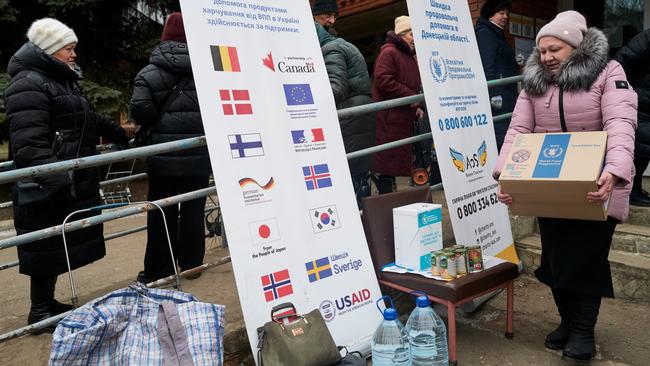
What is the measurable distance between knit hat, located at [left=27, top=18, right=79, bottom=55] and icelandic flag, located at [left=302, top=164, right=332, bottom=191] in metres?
1.48

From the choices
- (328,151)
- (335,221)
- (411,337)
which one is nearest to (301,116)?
(328,151)

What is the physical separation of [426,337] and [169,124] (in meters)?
1.95

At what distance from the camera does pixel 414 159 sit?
473 centimetres

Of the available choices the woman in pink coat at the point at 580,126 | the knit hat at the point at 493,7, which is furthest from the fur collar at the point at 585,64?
the knit hat at the point at 493,7

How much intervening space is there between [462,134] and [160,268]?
2.21 m

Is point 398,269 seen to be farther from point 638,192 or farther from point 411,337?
point 638,192

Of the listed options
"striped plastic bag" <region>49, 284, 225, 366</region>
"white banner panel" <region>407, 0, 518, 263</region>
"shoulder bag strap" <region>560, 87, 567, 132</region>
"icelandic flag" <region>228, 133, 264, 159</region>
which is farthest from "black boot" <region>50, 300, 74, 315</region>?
"shoulder bag strap" <region>560, 87, 567, 132</region>

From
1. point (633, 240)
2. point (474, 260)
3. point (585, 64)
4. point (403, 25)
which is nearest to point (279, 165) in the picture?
point (474, 260)

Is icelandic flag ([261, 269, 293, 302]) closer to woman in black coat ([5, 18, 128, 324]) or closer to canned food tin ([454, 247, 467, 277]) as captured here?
canned food tin ([454, 247, 467, 277])

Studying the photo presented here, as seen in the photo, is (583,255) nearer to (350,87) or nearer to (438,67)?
(438,67)

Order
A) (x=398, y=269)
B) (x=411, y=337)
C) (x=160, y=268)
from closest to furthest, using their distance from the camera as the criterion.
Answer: (x=411, y=337), (x=398, y=269), (x=160, y=268)

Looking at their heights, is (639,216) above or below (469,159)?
below

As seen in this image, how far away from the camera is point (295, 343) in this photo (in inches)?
93.9

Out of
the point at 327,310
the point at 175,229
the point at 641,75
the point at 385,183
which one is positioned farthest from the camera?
the point at 385,183
